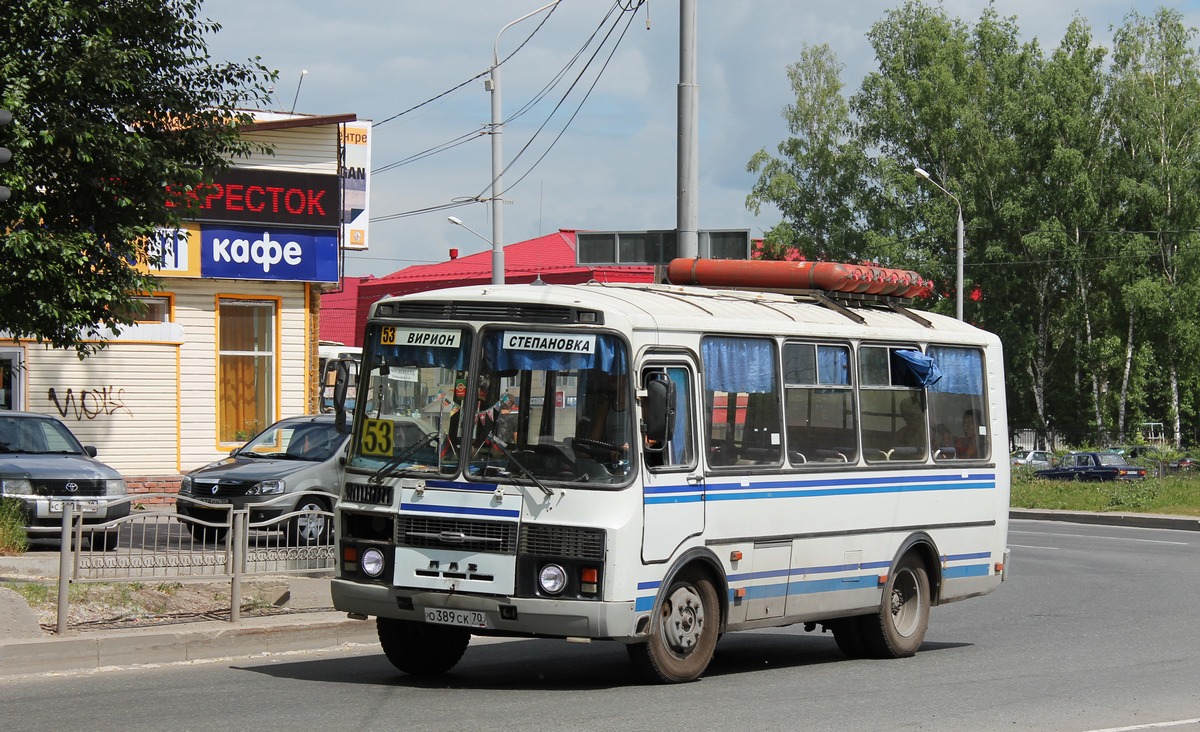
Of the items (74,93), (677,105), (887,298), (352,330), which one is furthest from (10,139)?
(352,330)

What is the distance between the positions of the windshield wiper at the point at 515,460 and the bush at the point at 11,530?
888cm

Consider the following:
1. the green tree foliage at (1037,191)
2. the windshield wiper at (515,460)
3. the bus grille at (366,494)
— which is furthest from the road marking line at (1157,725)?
the green tree foliage at (1037,191)

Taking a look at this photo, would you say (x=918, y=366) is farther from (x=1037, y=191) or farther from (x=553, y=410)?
(x=1037, y=191)

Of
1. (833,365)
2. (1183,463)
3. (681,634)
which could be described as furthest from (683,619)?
(1183,463)

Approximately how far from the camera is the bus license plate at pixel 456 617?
31.5 ft

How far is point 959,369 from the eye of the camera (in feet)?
44.8

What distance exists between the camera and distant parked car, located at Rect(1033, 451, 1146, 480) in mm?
45812

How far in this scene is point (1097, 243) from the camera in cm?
5859

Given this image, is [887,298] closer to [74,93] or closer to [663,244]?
[663,244]

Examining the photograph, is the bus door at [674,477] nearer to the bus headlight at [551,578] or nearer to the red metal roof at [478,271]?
the bus headlight at [551,578]

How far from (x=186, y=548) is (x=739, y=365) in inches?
190

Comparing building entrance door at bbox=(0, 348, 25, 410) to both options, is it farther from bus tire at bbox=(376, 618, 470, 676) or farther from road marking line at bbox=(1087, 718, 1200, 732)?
road marking line at bbox=(1087, 718, 1200, 732)

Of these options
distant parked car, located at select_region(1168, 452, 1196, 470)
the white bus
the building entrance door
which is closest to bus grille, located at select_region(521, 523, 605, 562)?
the white bus

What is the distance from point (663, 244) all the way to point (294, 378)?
50.9ft
